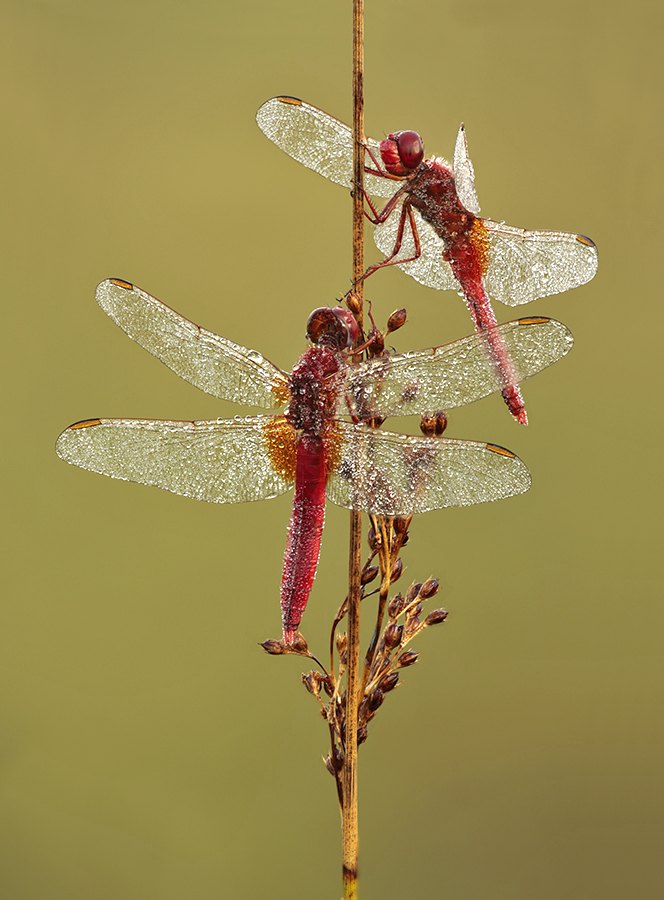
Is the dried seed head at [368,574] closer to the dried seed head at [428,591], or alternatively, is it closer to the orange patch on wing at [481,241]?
the dried seed head at [428,591]

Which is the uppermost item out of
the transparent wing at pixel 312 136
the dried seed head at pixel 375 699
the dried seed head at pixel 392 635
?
the transparent wing at pixel 312 136

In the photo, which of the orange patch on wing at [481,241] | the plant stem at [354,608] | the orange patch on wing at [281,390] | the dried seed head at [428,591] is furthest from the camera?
the orange patch on wing at [481,241]

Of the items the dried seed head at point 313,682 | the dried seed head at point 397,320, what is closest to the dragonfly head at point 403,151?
the dried seed head at point 397,320

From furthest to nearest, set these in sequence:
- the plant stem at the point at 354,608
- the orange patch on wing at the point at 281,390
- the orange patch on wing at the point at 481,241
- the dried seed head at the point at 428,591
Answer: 1. the orange patch on wing at the point at 481,241
2. the orange patch on wing at the point at 281,390
3. the dried seed head at the point at 428,591
4. the plant stem at the point at 354,608

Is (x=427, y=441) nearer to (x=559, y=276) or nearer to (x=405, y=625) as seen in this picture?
(x=405, y=625)

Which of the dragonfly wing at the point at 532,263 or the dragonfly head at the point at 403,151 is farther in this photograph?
the dragonfly wing at the point at 532,263

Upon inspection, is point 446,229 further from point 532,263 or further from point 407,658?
point 407,658
